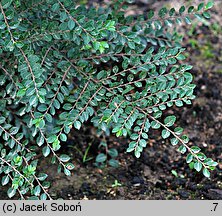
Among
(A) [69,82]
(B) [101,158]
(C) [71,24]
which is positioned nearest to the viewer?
(C) [71,24]

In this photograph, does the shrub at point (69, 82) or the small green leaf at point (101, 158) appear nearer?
the shrub at point (69, 82)

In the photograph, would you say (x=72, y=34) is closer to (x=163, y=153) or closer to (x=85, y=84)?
(x=85, y=84)

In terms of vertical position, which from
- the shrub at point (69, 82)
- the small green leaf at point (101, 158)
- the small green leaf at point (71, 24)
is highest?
the small green leaf at point (71, 24)

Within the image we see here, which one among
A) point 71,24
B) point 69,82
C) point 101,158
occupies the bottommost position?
point 101,158

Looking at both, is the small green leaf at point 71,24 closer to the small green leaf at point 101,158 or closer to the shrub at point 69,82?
the shrub at point 69,82

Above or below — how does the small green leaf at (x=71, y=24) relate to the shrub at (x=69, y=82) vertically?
above

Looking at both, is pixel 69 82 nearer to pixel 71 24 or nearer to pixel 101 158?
pixel 71 24

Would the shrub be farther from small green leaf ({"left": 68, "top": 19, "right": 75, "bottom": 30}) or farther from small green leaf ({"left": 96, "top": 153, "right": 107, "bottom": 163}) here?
small green leaf ({"left": 96, "top": 153, "right": 107, "bottom": 163})

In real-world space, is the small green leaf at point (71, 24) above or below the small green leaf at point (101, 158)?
above

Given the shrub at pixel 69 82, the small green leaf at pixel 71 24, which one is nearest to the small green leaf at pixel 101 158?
the shrub at pixel 69 82

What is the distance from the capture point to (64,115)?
2105 millimetres

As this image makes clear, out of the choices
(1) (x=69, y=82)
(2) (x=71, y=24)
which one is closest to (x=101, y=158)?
(1) (x=69, y=82)
